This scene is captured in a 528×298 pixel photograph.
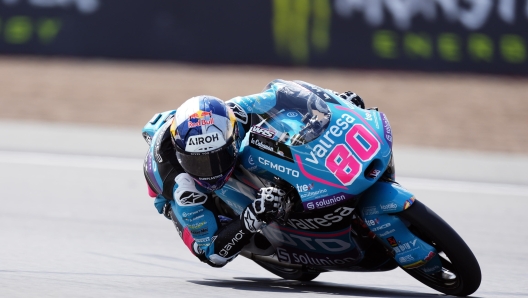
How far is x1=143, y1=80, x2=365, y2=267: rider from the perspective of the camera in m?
4.50

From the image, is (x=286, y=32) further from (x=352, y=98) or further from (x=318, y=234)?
(x=318, y=234)

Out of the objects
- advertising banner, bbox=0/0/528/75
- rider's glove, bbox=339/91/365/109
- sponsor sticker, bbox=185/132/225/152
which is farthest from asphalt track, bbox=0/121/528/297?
advertising banner, bbox=0/0/528/75

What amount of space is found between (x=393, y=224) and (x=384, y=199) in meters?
0.14

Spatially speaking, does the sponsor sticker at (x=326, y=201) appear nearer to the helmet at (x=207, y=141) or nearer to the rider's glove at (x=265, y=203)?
the rider's glove at (x=265, y=203)

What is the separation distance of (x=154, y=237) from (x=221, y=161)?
7.84 ft

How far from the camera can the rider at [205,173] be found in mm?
4500

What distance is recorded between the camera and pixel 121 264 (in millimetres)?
5609

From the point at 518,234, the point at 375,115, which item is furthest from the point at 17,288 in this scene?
the point at 518,234

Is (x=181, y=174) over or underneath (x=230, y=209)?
over

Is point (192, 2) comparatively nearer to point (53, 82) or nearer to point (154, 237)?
point (53, 82)

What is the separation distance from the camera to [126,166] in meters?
9.52

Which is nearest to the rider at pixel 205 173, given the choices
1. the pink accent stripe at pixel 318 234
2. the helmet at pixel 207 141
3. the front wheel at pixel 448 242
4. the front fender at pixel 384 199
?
the helmet at pixel 207 141

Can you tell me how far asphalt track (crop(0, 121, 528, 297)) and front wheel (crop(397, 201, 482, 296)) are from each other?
15.2 inches

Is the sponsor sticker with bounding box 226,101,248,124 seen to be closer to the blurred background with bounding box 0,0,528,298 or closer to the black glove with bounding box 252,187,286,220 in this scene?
the black glove with bounding box 252,187,286,220
